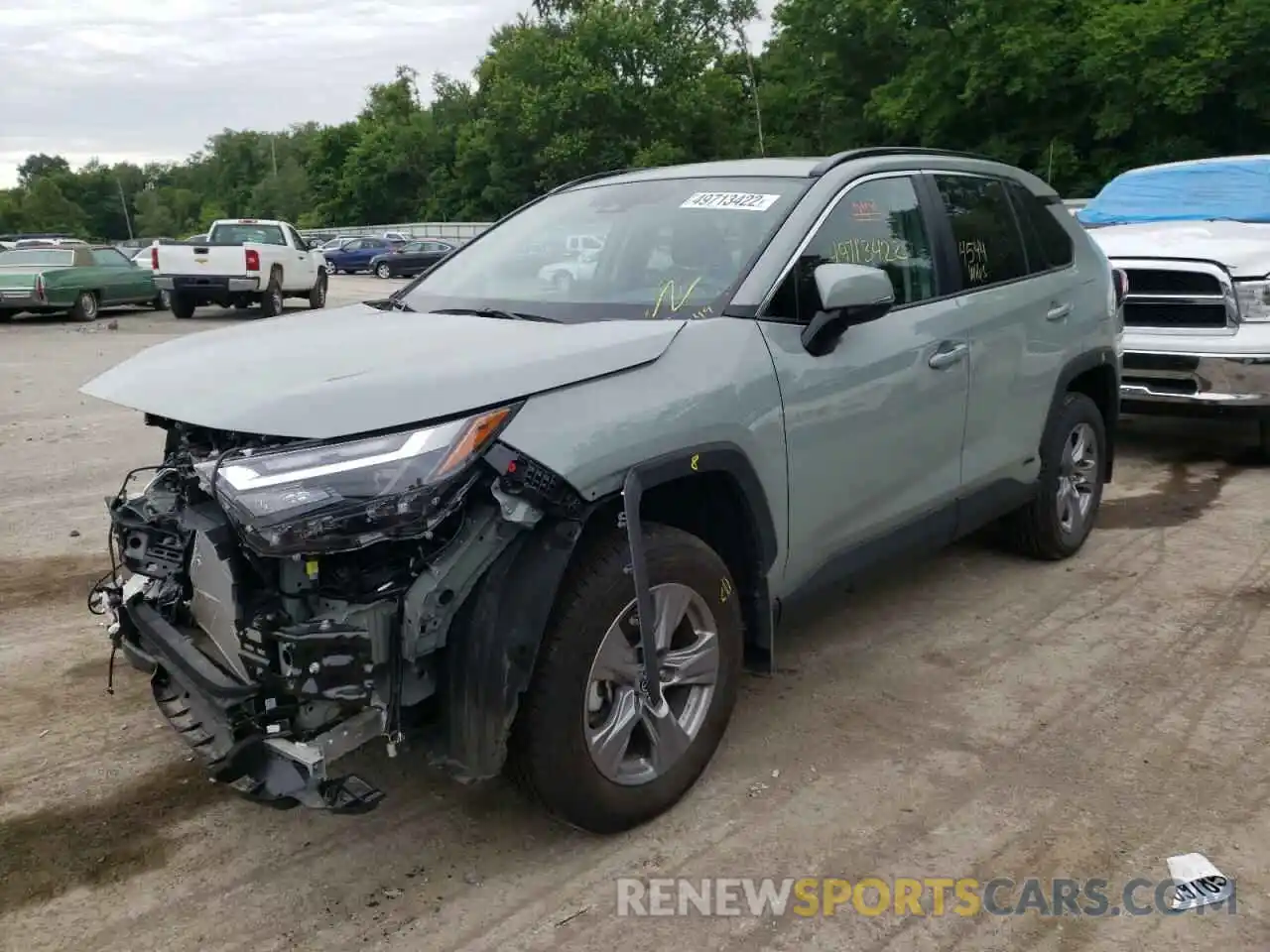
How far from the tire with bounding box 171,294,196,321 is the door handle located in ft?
60.4

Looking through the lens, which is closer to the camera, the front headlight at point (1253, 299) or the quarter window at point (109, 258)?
the front headlight at point (1253, 299)

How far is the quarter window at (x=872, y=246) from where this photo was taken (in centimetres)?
359

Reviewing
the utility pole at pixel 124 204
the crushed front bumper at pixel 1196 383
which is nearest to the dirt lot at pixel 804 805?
the crushed front bumper at pixel 1196 383

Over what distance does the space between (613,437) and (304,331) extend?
124 cm

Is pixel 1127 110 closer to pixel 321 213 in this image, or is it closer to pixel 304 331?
pixel 304 331

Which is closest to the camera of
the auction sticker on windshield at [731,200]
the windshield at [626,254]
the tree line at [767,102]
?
the windshield at [626,254]

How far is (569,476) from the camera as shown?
108 inches

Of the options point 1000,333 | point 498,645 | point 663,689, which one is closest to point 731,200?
point 1000,333

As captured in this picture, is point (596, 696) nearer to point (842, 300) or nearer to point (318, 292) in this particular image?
point (842, 300)

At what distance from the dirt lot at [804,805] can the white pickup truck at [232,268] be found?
1509cm

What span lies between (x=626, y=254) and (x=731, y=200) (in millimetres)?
414

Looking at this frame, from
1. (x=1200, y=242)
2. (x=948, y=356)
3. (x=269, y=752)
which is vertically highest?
(x=1200, y=242)

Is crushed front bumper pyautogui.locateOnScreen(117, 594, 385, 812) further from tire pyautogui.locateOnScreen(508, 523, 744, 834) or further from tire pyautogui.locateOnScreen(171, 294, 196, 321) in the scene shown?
tire pyautogui.locateOnScreen(171, 294, 196, 321)

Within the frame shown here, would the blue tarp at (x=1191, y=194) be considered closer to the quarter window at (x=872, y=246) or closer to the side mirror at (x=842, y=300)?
the quarter window at (x=872, y=246)
